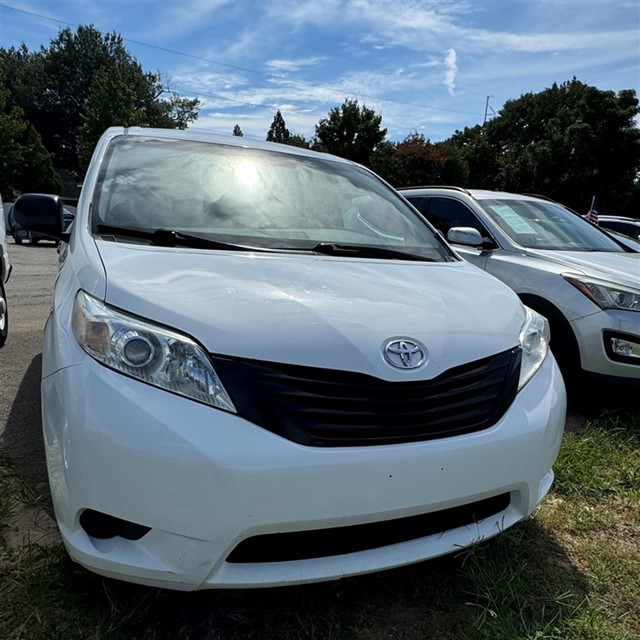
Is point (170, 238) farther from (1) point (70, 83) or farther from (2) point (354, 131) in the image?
(1) point (70, 83)

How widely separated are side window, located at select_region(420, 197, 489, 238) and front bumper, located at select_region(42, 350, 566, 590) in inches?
140

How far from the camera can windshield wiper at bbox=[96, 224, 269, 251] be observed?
2.01 meters

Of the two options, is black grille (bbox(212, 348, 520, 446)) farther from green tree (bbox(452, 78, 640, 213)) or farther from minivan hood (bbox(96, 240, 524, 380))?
green tree (bbox(452, 78, 640, 213))

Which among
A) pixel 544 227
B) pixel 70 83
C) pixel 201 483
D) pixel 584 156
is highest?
pixel 70 83

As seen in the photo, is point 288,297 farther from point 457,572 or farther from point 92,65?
point 92,65

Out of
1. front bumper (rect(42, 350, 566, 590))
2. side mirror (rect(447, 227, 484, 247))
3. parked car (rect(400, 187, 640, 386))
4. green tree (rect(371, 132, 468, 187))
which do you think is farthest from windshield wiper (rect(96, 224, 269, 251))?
green tree (rect(371, 132, 468, 187))

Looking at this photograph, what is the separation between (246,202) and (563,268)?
8.12 feet

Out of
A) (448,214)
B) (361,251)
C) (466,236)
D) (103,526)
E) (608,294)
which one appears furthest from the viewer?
(448,214)

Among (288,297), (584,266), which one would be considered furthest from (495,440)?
(584,266)

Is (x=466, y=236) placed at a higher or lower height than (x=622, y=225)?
higher

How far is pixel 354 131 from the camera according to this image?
35.1m

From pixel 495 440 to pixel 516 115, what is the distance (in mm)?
40833

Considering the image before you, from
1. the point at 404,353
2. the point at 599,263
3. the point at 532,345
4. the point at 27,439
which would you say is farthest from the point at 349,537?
the point at 599,263

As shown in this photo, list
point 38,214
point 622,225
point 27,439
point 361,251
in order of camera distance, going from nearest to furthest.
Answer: point 361,251
point 38,214
point 27,439
point 622,225
